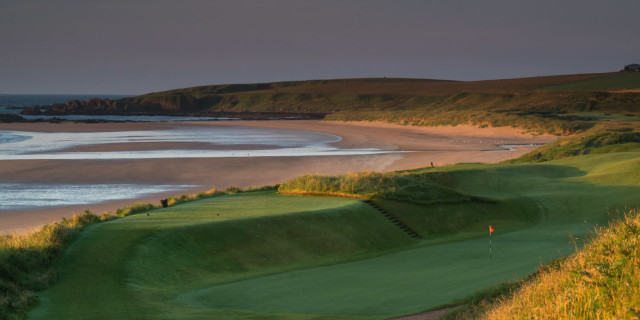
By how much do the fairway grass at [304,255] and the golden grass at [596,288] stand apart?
1.12 m

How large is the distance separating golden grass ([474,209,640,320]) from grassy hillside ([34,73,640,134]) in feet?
263

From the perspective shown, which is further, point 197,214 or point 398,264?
point 197,214

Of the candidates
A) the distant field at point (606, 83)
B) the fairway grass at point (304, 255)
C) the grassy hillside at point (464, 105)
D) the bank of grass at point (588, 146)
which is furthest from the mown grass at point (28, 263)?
the distant field at point (606, 83)

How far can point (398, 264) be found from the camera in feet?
76.0

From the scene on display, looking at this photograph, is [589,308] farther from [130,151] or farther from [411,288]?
[130,151]

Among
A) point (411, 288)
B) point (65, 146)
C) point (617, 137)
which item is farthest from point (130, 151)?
point (411, 288)

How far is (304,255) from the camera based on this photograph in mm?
24719

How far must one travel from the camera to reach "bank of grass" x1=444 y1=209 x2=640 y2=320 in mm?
8969

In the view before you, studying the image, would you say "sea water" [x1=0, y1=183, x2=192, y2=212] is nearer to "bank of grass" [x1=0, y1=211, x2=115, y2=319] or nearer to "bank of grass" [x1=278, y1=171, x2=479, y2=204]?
"bank of grass" [x1=278, y1=171, x2=479, y2=204]

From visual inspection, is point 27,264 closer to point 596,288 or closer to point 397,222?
point 596,288

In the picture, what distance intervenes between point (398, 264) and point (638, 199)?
1673cm

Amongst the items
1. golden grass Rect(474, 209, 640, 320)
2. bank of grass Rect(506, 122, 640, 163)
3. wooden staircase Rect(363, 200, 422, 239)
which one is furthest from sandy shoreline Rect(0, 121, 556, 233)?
golden grass Rect(474, 209, 640, 320)

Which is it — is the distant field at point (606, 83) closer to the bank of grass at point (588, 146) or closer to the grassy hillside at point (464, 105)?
the grassy hillside at point (464, 105)

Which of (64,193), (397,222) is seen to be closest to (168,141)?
(64,193)
